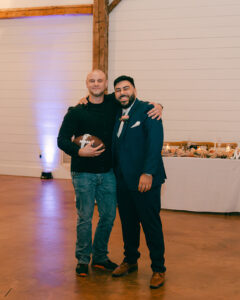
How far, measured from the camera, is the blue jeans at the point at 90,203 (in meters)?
2.45

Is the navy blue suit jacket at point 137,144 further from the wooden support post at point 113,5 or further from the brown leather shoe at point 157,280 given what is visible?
the wooden support post at point 113,5

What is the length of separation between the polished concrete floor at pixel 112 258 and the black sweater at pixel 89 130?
0.82 m

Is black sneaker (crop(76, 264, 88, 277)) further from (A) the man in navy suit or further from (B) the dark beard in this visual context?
(B) the dark beard

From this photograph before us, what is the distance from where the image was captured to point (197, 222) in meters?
4.06

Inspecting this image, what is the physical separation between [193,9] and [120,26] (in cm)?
165

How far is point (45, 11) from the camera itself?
25.9 feet

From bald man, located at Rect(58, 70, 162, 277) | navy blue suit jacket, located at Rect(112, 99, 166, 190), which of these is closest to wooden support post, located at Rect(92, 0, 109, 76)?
bald man, located at Rect(58, 70, 162, 277)

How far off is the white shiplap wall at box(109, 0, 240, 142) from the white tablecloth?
2.93 m

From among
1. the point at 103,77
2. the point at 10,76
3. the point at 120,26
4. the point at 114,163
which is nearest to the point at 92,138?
the point at 114,163

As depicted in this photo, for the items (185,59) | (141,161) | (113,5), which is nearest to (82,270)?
(141,161)

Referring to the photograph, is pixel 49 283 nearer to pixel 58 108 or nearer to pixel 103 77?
pixel 103 77

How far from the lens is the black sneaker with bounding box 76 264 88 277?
2.44 m

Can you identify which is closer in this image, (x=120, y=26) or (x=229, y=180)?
(x=229, y=180)

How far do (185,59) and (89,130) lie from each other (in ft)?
18.1
